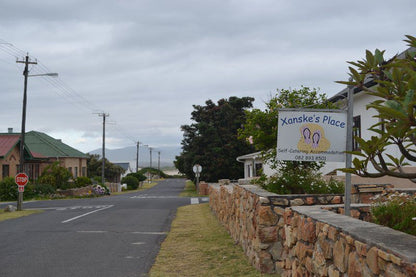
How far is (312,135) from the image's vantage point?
7.07 m

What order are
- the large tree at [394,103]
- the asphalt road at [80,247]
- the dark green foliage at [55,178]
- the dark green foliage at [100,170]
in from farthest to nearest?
1. the dark green foliage at [100,170]
2. the dark green foliage at [55,178]
3. the asphalt road at [80,247]
4. the large tree at [394,103]

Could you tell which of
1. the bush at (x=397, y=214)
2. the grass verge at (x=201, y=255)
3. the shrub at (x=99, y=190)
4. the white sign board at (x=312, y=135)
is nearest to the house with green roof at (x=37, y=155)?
the shrub at (x=99, y=190)

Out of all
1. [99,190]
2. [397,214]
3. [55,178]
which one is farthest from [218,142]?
[397,214]

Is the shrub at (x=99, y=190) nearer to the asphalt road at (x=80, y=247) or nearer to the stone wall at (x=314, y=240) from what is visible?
the asphalt road at (x=80, y=247)

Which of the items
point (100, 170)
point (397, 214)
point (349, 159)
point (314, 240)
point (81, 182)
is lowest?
point (81, 182)

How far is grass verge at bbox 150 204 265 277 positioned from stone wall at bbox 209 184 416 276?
312 millimetres

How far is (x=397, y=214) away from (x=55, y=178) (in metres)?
38.4

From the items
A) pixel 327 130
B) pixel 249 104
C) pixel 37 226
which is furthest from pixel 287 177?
pixel 249 104

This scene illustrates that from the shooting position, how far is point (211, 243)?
448 inches

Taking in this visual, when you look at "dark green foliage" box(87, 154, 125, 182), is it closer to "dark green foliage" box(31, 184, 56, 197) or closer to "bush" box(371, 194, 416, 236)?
"dark green foliage" box(31, 184, 56, 197)

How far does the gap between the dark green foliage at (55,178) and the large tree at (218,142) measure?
459 inches

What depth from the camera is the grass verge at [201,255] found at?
8273mm

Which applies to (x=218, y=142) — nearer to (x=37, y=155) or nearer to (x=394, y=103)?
(x=37, y=155)

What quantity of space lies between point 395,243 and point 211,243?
817 cm
